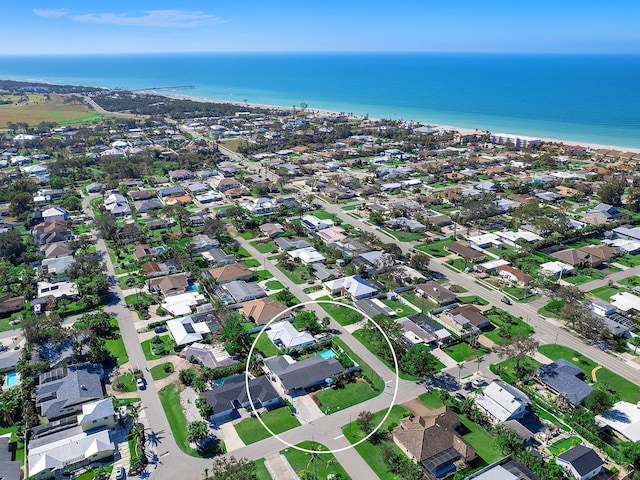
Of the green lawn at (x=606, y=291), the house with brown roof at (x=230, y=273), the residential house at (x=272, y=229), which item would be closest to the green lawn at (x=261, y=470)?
the house with brown roof at (x=230, y=273)

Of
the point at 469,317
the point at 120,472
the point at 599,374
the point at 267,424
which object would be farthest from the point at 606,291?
the point at 120,472

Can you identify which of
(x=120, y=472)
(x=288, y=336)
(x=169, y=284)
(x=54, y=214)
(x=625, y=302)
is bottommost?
(x=120, y=472)

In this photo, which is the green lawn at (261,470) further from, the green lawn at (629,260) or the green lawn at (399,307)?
the green lawn at (629,260)

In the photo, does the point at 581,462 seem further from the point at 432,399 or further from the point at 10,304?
the point at 10,304

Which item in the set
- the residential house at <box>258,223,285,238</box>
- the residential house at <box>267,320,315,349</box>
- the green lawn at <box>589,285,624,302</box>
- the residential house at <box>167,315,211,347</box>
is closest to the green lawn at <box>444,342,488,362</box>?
the residential house at <box>267,320,315,349</box>

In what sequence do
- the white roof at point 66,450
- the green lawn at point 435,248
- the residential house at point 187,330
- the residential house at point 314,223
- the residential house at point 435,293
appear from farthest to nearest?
the residential house at point 314,223 < the green lawn at point 435,248 < the residential house at point 435,293 < the residential house at point 187,330 < the white roof at point 66,450

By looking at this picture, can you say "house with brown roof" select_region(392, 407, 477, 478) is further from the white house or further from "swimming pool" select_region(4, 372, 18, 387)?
the white house
